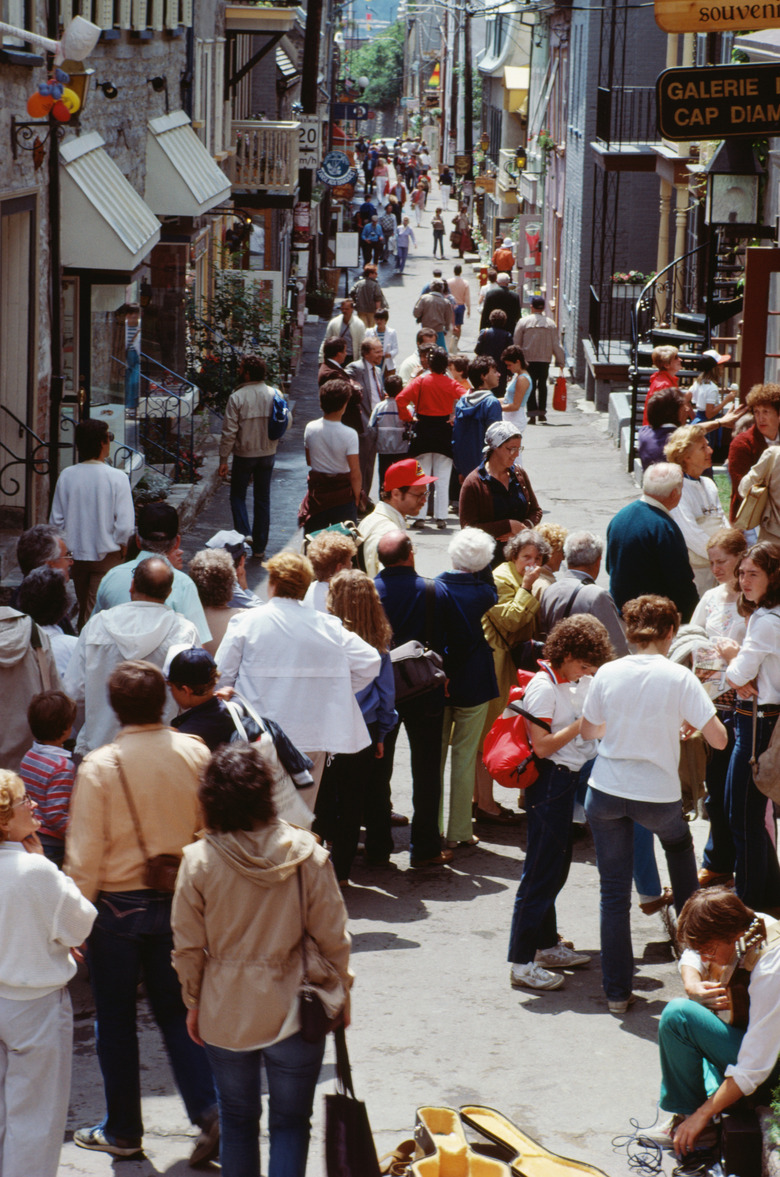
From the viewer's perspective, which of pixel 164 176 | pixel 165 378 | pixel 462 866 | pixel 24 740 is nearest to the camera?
pixel 24 740

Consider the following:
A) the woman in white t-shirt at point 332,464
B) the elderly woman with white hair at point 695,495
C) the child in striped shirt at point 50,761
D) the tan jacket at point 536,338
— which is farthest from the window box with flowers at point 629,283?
the child in striped shirt at point 50,761

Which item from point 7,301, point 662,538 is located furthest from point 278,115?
point 662,538

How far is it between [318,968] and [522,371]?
36.8 feet

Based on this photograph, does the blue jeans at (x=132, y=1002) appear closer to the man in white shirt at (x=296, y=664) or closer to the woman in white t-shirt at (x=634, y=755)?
the man in white shirt at (x=296, y=664)

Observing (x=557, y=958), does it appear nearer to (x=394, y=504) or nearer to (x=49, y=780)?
(x=49, y=780)

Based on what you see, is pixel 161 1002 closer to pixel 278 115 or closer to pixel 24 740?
pixel 24 740

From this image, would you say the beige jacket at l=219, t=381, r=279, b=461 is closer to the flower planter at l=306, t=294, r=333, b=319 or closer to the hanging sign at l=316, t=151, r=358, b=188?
the flower planter at l=306, t=294, r=333, b=319

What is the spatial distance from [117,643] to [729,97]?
169 inches

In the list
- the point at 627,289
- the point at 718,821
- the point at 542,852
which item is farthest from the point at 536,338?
the point at 542,852

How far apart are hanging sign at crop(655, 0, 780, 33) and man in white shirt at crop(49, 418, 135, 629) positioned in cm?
392

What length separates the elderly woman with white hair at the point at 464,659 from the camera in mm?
7512

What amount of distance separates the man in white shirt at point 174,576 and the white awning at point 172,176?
11.0 m

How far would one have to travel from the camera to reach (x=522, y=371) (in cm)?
1495

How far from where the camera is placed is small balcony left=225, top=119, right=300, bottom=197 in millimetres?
26469
